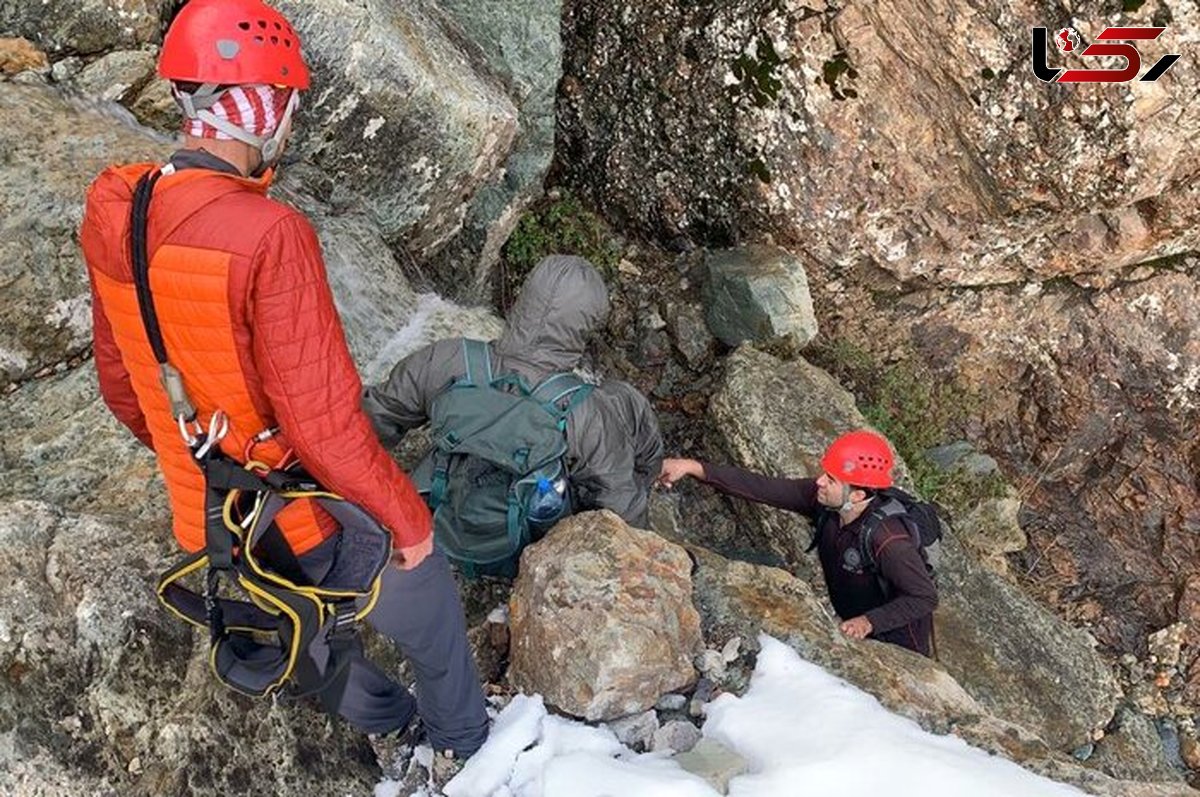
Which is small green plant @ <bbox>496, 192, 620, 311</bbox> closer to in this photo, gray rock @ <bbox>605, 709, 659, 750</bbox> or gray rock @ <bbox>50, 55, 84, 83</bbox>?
A: gray rock @ <bbox>50, 55, 84, 83</bbox>

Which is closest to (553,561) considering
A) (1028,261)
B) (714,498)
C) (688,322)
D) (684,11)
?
(714,498)

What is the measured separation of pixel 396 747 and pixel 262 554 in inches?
70.5

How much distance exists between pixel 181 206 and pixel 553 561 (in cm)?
288

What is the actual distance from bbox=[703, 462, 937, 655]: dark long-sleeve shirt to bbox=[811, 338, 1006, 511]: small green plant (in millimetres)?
3775

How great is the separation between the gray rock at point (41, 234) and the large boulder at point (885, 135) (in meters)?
5.60

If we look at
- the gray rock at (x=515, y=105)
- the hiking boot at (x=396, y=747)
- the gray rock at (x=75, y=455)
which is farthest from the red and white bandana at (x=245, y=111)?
the gray rock at (x=515, y=105)

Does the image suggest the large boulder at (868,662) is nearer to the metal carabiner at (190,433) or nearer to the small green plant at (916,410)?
the metal carabiner at (190,433)

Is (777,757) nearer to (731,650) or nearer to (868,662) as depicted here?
(731,650)

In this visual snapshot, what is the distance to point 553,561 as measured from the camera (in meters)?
5.39

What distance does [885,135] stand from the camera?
934 cm

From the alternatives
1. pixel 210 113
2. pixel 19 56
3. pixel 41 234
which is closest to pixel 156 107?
pixel 19 56

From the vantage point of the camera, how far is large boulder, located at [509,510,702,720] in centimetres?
498

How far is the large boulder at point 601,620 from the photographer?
4.98 metres

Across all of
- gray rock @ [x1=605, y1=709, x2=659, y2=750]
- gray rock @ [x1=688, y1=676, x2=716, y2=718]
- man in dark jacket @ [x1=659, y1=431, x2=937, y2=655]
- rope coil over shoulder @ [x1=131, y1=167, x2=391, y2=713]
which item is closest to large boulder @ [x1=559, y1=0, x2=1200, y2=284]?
man in dark jacket @ [x1=659, y1=431, x2=937, y2=655]
